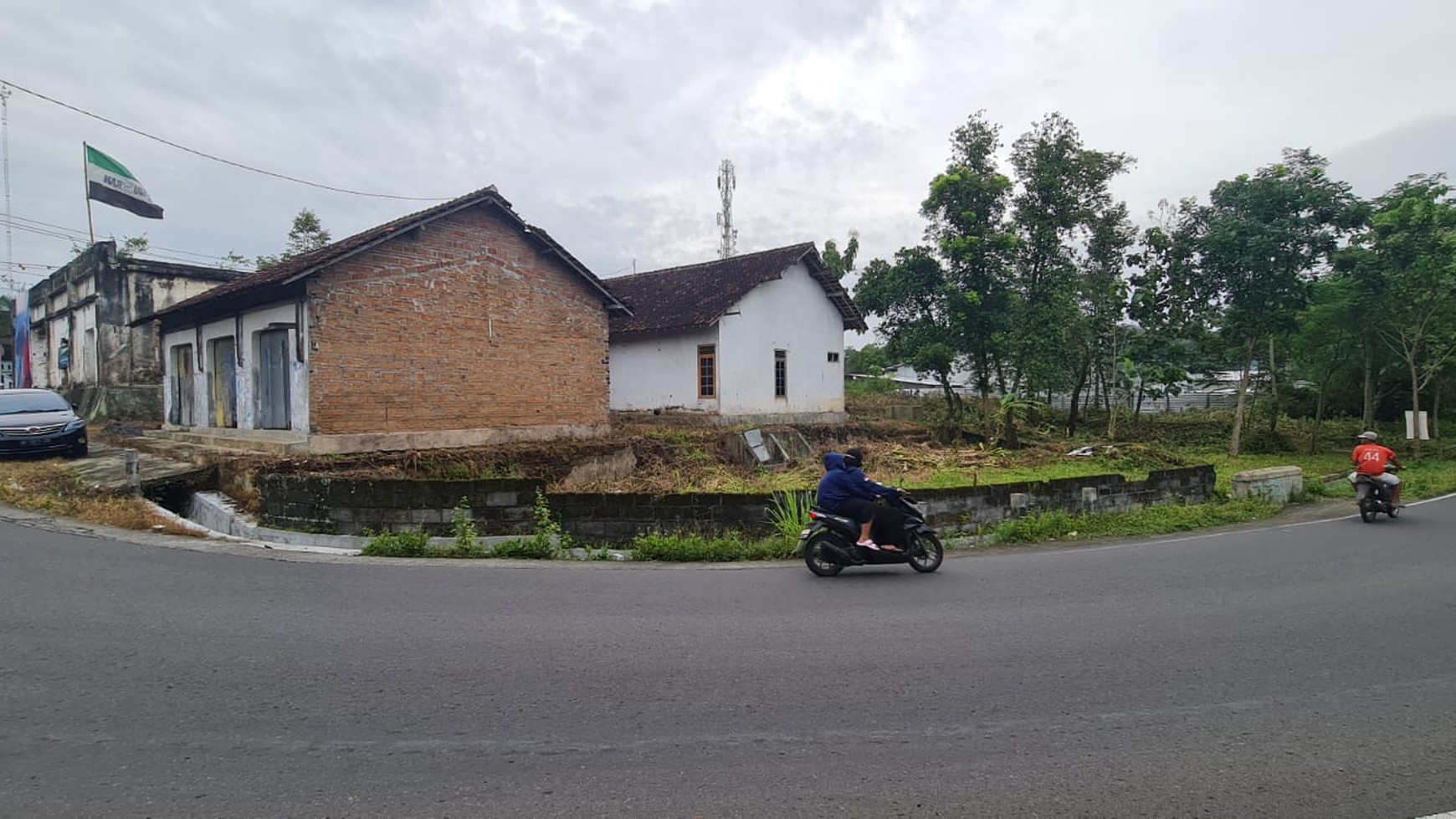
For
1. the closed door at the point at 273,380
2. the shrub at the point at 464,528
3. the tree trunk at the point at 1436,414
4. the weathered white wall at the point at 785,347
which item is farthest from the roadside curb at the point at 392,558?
the tree trunk at the point at 1436,414

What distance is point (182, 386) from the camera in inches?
755

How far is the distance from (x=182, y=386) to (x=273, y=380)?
5.96 meters

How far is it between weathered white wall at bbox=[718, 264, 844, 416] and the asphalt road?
54.2ft

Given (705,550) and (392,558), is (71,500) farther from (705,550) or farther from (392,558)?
(705,550)

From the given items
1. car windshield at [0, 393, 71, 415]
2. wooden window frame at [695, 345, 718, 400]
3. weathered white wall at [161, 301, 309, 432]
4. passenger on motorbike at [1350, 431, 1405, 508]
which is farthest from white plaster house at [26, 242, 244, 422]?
passenger on motorbike at [1350, 431, 1405, 508]

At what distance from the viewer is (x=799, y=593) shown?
7.03 meters

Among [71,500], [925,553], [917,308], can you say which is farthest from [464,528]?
[917,308]

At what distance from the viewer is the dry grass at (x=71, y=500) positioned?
10.4 metres

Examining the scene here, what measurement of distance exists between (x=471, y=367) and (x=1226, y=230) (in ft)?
65.7

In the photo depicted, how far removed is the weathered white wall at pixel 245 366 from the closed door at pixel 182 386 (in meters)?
0.15

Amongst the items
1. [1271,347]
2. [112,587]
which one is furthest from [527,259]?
[1271,347]

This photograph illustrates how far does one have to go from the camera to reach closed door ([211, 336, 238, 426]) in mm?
16734

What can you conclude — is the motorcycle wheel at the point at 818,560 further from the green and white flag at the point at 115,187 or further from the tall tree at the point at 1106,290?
the green and white flag at the point at 115,187

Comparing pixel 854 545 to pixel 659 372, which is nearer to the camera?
pixel 854 545
